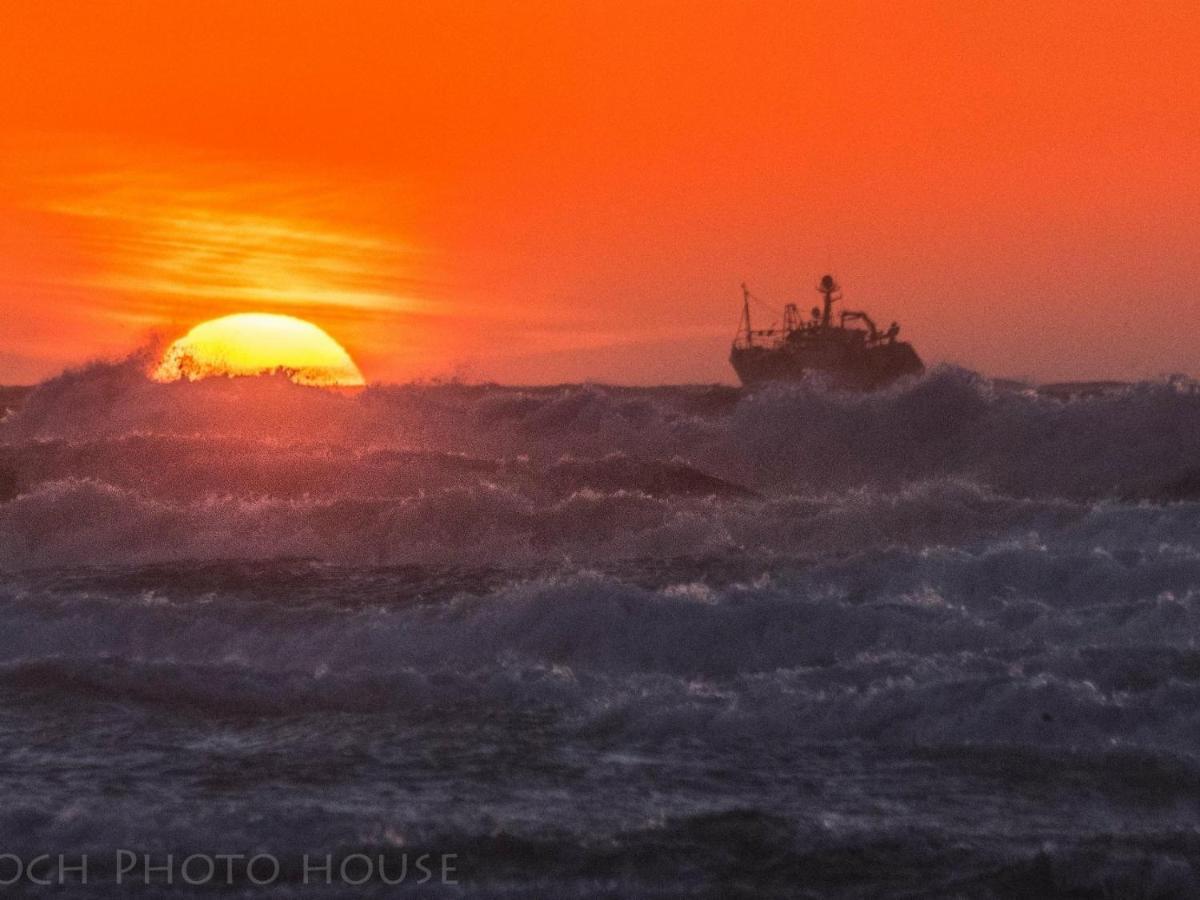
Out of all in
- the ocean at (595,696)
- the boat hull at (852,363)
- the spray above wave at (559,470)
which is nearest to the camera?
the ocean at (595,696)

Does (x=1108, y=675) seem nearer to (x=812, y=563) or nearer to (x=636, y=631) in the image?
(x=636, y=631)

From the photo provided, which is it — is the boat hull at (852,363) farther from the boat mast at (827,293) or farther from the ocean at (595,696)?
the ocean at (595,696)

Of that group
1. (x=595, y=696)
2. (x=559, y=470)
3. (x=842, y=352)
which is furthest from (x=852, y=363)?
(x=595, y=696)

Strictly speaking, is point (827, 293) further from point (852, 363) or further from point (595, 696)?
point (595, 696)

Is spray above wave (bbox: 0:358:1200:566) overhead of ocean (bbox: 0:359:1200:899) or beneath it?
overhead

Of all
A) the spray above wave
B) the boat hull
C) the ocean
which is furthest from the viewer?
the boat hull

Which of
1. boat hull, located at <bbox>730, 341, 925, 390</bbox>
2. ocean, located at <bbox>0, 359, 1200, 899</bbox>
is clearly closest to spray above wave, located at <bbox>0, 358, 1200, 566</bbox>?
ocean, located at <bbox>0, 359, 1200, 899</bbox>

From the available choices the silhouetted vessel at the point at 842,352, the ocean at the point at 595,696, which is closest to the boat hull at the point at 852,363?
the silhouetted vessel at the point at 842,352

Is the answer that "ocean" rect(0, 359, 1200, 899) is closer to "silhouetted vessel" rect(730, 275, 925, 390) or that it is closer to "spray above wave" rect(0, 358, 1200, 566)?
"spray above wave" rect(0, 358, 1200, 566)

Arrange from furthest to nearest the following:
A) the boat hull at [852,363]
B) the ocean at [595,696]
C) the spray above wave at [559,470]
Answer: the boat hull at [852,363] → the spray above wave at [559,470] → the ocean at [595,696]
